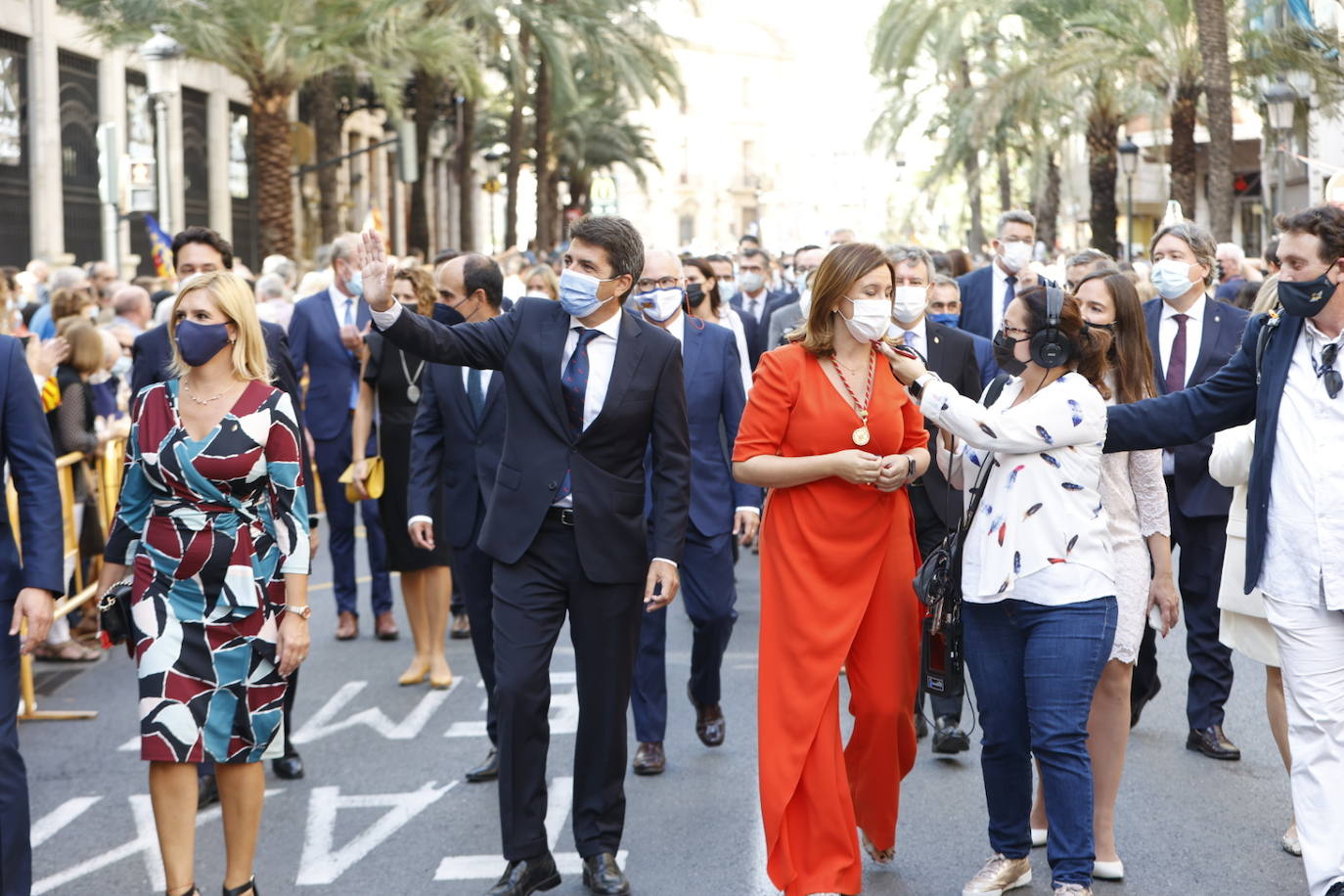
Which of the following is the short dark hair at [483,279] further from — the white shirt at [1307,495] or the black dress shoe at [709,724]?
the white shirt at [1307,495]

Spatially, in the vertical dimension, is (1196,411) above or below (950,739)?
above

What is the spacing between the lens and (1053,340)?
16.7 feet

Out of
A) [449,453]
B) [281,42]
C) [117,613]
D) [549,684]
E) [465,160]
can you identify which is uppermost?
[465,160]

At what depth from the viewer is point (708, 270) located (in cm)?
917

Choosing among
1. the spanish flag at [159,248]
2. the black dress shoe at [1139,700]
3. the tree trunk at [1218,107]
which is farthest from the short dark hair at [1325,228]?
the tree trunk at [1218,107]

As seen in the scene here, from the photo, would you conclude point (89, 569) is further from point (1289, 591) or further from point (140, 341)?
point (1289, 591)

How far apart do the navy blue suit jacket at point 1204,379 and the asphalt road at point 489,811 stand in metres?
1.04

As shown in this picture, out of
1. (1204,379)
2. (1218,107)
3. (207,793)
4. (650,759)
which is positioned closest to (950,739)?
(650,759)

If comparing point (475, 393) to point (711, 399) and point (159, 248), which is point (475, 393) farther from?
point (159, 248)

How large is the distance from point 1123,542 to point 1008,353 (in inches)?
31.7

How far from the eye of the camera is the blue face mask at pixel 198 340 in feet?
16.4

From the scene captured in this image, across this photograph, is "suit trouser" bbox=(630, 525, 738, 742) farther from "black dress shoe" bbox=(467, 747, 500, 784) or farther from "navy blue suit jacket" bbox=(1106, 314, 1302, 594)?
"navy blue suit jacket" bbox=(1106, 314, 1302, 594)

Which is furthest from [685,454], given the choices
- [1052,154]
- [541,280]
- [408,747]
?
[1052,154]

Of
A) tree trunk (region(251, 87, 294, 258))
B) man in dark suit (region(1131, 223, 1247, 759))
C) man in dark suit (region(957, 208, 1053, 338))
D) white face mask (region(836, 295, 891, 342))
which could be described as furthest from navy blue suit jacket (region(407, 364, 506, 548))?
tree trunk (region(251, 87, 294, 258))
